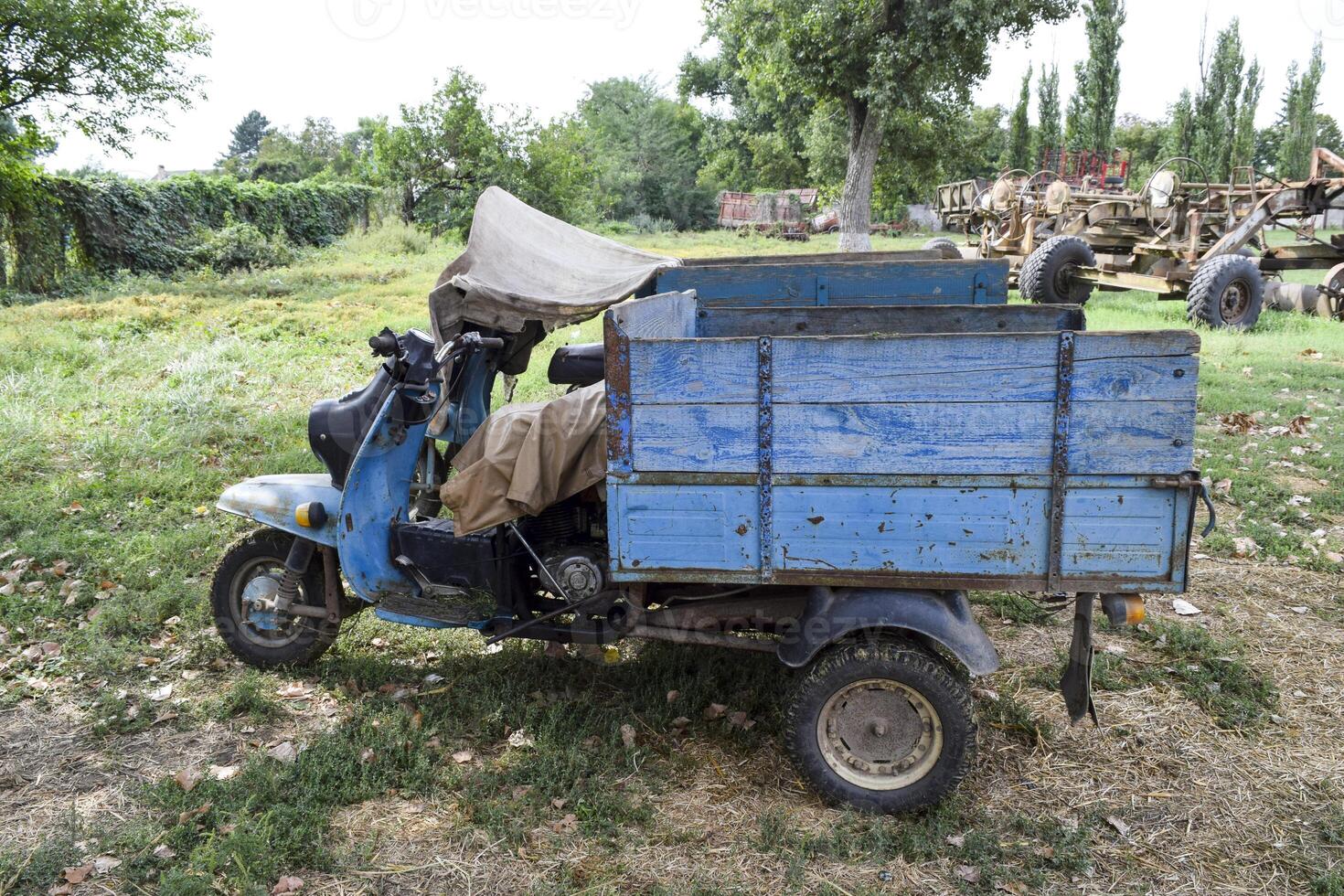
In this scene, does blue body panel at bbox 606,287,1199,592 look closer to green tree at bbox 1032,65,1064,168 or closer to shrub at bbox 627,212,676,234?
shrub at bbox 627,212,676,234

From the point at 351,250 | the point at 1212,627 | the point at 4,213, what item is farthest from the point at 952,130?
the point at 4,213

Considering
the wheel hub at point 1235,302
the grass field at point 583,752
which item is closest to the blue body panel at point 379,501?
the grass field at point 583,752

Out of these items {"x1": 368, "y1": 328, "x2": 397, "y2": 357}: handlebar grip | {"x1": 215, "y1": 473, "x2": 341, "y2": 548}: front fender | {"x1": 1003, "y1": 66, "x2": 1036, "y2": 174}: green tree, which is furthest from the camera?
{"x1": 1003, "y1": 66, "x2": 1036, "y2": 174}: green tree

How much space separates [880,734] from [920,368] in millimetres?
1350

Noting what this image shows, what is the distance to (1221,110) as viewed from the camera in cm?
3722

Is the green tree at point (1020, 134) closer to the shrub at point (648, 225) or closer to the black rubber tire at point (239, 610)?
the shrub at point (648, 225)

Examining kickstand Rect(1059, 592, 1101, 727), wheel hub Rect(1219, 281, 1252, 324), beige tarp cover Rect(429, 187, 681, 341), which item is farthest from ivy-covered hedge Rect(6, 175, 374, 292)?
kickstand Rect(1059, 592, 1101, 727)

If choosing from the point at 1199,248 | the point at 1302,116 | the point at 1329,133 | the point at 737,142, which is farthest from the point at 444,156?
the point at 1329,133

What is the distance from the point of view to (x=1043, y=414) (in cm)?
309

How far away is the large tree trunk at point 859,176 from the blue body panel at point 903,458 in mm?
15321

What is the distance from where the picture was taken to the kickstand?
346 centimetres

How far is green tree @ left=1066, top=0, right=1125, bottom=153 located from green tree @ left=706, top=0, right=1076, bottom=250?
2495 centimetres

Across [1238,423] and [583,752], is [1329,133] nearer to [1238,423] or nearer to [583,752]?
[1238,423]

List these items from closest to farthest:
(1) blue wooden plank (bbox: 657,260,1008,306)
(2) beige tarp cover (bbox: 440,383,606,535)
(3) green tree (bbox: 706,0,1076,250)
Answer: (2) beige tarp cover (bbox: 440,383,606,535), (1) blue wooden plank (bbox: 657,260,1008,306), (3) green tree (bbox: 706,0,1076,250)
